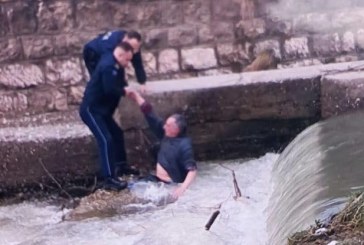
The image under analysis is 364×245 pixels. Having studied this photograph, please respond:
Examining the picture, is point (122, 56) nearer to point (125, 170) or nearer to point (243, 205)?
point (125, 170)

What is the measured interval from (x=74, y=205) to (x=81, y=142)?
1.94 ft

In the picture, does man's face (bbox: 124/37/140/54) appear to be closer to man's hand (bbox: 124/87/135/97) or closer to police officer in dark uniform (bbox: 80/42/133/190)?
police officer in dark uniform (bbox: 80/42/133/190)

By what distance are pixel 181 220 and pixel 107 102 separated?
1.65m

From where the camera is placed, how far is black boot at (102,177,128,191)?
7207 millimetres

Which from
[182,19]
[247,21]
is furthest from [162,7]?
[247,21]

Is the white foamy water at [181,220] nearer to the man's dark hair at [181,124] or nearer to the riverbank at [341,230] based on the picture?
the man's dark hair at [181,124]

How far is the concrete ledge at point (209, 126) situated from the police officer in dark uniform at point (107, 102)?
23cm

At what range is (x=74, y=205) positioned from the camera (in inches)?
283

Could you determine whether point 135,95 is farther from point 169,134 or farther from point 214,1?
point 214,1

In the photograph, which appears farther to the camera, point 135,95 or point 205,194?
point 135,95

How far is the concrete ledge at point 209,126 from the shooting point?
7.54m

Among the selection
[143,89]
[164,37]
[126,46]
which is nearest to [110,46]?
[126,46]

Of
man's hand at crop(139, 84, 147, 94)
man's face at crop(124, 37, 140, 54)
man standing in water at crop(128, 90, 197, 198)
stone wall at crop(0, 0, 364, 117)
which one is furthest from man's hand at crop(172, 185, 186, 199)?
stone wall at crop(0, 0, 364, 117)

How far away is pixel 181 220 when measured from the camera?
608 cm
